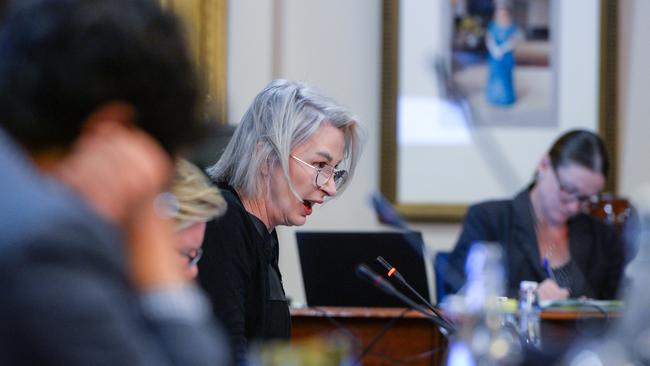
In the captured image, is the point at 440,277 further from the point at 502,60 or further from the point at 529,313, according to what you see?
the point at 502,60

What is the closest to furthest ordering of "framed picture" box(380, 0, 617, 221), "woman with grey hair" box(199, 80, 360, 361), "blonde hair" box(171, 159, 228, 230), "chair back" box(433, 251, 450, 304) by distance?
1. "blonde hair" box(171, 159, 228, 230)
2. "woman with grey hair" box(199, 80, 360, 361)
3. "chair back" box(433, 251, 450, 304)
4. "framed picture" box(380, 0, 617, 221)

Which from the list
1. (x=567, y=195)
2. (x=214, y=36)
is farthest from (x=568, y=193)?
(x=214, y=36)

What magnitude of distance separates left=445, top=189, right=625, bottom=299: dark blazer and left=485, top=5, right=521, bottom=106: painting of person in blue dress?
0.78m

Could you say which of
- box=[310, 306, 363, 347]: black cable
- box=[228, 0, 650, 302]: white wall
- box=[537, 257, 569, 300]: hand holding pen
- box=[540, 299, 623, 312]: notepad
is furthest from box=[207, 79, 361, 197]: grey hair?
box=[228, 0, 650, 302]: white wall

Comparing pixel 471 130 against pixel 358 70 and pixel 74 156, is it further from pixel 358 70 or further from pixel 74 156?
pixel 74 156

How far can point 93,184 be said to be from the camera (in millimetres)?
847

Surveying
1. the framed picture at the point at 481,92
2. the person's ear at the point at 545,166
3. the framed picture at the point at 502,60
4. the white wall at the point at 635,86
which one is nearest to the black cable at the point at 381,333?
the person's ear at the point at 545,166

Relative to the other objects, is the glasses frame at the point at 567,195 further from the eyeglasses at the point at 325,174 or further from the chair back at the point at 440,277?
the eyeglasses at the point at 325,174

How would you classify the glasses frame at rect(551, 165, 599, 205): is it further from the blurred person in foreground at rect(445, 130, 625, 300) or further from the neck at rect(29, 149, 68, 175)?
the neck at rect(29, 149, 68, 175)

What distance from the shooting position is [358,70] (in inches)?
186

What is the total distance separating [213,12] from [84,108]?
11.5 feet

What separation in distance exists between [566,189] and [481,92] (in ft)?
2.91

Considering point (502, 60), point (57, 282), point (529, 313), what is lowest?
point (529, 313)

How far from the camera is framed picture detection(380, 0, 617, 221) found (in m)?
4.67
